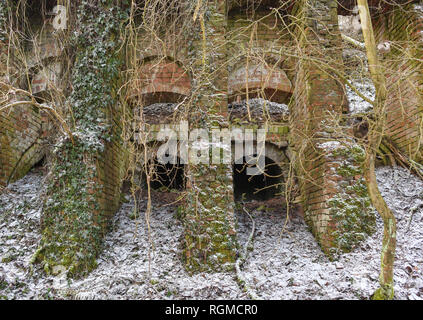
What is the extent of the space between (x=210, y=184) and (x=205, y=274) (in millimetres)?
1333

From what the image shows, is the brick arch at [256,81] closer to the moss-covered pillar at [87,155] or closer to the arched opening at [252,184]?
the arched opening at [252,184]

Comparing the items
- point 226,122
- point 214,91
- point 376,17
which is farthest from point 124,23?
point 376,17

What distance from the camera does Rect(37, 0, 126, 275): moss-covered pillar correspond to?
4227 mm

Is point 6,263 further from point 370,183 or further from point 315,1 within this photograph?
point 315,1

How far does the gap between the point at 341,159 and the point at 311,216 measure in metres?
1.17

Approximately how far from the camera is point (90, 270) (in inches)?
166

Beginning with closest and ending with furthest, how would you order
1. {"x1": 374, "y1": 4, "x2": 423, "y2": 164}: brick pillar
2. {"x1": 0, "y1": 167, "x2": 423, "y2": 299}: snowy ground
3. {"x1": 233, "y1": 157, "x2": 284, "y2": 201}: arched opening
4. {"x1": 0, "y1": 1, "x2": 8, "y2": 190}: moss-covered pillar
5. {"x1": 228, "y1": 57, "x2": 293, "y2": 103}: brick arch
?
{"x1": 0, "y1": 167, "x2": 423, "y2": 299}: snowy ground → {"x1": 374, "y1": 4, "x2": 423, "y2": 164}: brick pillar → {"x1": 0, "y1": 1, "x2": 8, "y2": 190}: moss-covered pillar → {"x1": 228, "y1": 57, "x2": 293, "y2": 103}: brick arch → {"x1": 233, "y1": 157, "x2": 284, "y2": 201}: arched opening

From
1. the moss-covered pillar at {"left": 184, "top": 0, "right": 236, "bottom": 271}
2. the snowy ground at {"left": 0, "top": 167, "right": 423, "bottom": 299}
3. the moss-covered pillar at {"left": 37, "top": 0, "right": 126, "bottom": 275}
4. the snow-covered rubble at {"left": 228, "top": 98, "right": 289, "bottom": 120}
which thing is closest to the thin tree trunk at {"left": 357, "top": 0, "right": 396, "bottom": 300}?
the snowy ground at {"left": 0, "top": 167, "right": 423, "bottom": 299}

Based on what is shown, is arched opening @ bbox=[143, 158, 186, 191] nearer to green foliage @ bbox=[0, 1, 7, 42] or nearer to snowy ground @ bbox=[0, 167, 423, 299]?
snowy ground @ bbox=[0, 167, 423, 299]

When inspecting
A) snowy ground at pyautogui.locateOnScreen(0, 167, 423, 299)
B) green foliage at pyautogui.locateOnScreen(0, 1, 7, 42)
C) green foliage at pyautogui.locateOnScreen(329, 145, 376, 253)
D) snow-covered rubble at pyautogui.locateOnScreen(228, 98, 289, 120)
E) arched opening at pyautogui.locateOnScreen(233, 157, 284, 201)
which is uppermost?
green foliage at pyautogui.locateOnScreen(0, 1, 7, 42)

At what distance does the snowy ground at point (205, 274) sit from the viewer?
3764mm

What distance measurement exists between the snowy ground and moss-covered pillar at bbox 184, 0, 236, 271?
0.34m

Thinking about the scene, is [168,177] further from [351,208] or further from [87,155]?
[351,208]

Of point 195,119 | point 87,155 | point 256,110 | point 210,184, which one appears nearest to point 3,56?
point 87,155
